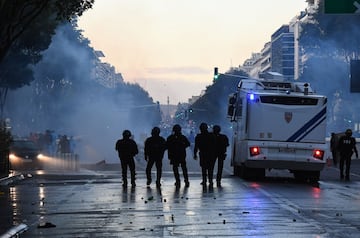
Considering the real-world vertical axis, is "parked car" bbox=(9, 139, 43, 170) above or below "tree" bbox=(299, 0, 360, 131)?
below

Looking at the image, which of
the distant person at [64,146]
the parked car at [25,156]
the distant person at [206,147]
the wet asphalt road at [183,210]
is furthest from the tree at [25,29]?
the distant person at [206,147]

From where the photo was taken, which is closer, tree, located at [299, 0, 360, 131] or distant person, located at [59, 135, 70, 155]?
distant person, located at [59, 135, 70, 155]

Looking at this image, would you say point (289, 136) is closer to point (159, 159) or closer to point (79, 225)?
point (159, 159)

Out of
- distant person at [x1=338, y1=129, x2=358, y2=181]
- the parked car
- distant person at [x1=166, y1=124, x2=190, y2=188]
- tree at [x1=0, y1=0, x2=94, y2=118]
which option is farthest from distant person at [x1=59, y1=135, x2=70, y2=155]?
distant person at [x1=166, y1=124, x2=190, y2=188]

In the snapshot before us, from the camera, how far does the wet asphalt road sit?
12578 millimetres

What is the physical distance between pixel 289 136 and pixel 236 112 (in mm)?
3433

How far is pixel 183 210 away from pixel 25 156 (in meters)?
22.9

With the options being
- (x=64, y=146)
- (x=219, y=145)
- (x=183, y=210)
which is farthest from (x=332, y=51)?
(x=183, y=210)

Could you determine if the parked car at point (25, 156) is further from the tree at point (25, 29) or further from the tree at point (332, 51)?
the tree at point (332, 51)

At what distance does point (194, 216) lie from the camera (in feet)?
47.9

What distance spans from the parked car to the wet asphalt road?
12.7 metres

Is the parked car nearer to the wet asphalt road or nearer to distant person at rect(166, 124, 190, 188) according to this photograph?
the wet asphalt road

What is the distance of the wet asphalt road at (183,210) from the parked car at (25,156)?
12.7 meters

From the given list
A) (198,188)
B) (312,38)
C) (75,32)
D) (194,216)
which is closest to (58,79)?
(75,32)
